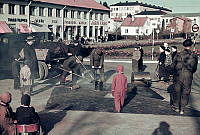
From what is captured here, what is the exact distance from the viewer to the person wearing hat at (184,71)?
9016 mm

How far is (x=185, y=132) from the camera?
765cm

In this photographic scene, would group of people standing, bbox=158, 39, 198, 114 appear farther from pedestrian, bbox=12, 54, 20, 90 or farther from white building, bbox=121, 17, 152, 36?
white building, bbox=121, 17, 152, 36

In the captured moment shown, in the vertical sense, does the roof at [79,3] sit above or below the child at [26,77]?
above

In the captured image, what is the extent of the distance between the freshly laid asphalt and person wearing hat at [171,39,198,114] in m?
0.58

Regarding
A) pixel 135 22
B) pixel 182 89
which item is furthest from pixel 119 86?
pixel 135 22

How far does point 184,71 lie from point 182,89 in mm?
568

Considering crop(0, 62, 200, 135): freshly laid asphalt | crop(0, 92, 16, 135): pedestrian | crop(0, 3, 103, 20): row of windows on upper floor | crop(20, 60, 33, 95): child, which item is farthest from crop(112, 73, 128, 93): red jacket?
crop(0, 3, 103, 20): row of windows on upper floor

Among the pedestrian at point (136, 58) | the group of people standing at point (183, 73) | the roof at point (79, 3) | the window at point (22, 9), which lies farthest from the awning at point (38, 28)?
the group of people standing at point (183, 73)

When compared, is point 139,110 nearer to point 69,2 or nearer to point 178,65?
point 178,65

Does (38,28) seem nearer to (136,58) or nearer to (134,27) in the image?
(136,58)

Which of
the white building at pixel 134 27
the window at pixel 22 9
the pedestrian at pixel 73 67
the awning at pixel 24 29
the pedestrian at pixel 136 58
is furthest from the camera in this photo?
the white building at pixel 134 27

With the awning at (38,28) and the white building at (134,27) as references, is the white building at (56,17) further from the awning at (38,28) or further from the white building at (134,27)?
the white building at (134,27)

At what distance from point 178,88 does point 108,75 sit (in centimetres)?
798

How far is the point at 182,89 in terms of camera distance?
30.3ft
